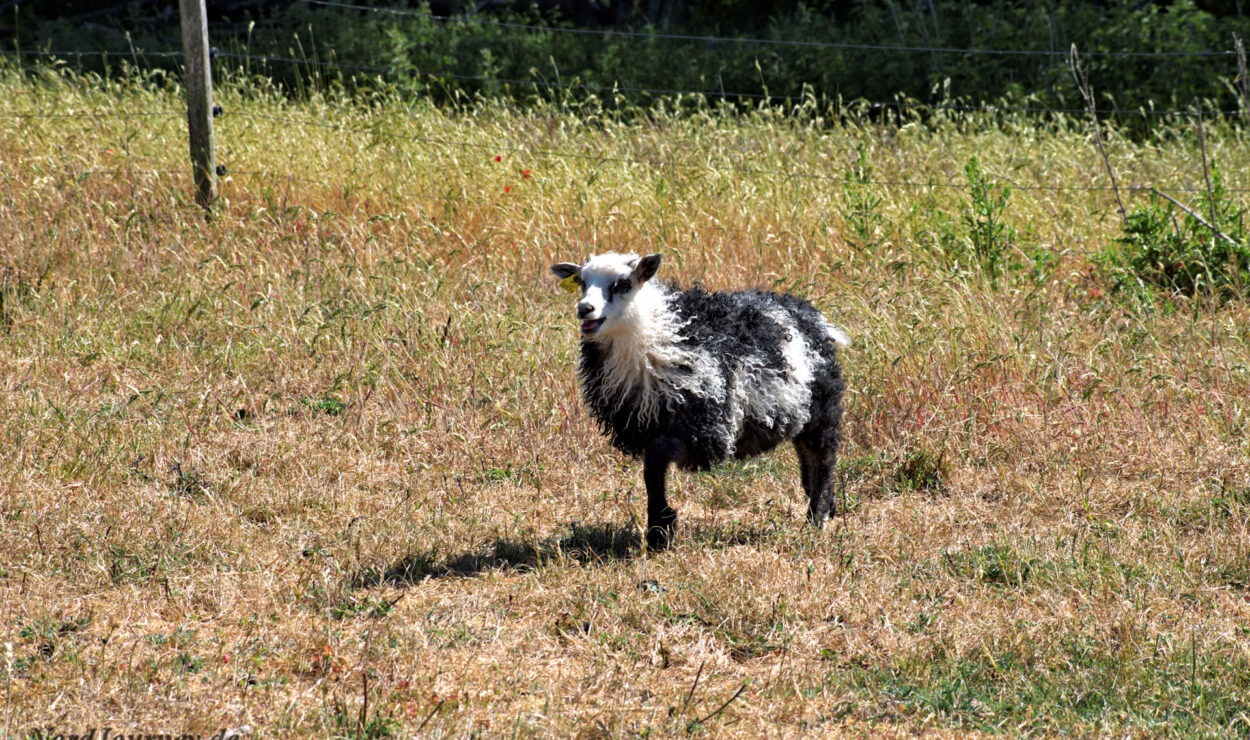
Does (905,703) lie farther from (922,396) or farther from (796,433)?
(922,396)

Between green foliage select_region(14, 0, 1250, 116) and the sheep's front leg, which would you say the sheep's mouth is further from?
green foliage select_region(14, 0, 1250, 116)

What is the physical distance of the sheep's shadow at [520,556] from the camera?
15.7 ft

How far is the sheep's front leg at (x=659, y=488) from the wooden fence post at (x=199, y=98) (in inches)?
191

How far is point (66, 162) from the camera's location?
878 centimetres

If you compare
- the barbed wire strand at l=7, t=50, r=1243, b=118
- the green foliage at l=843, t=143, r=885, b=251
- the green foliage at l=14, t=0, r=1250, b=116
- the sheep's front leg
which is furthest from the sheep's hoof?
the green foliage at l=14, t=0, r=1250, b=116

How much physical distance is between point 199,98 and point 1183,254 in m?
6.58

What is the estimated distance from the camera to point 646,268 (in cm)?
502

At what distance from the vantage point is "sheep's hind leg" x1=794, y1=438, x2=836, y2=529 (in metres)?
5.50

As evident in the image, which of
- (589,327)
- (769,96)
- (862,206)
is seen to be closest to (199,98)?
(862,206)

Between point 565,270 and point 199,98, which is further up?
point 199,98

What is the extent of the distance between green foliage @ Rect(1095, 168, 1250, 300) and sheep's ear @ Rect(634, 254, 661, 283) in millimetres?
3860

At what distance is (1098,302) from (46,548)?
19.4 ft

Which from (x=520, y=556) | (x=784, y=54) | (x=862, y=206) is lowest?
(x=520, y=556)

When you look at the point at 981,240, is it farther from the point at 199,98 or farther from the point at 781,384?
the point at 199,98
